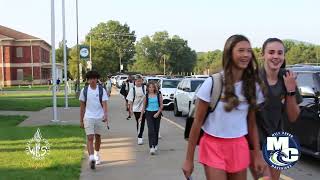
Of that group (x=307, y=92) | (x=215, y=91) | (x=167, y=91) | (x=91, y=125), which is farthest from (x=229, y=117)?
(x=167, y=91)

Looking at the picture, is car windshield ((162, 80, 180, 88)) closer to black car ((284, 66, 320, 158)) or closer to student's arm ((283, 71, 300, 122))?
black car ((284, 66, 320, 158))

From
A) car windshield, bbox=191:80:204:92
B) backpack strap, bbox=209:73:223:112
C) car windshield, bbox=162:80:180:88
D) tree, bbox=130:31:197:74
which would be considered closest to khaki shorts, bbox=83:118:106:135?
backpack strap, bbox=209:73:223:112

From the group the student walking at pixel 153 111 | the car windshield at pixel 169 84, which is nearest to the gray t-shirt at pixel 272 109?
the student walking at pixel 153 111

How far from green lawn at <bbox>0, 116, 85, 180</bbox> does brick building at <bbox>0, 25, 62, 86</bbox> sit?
76626mm

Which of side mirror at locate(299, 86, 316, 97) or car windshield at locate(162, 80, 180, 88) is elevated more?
side mirror at locate(299, 86, 316, 97)

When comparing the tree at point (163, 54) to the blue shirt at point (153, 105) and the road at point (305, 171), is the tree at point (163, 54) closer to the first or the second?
the blue shirt at point (153, 105)

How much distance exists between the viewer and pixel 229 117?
431 cm

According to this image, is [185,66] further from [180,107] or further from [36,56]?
[180,107]

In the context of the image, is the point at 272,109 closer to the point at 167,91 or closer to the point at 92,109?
the point at 92,109

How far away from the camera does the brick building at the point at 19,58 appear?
90.4 m

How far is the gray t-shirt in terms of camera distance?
508cm

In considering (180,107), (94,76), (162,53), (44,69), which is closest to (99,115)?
(94,76)

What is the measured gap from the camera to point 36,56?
9400 cm

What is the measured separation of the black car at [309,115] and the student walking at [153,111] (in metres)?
2.96
